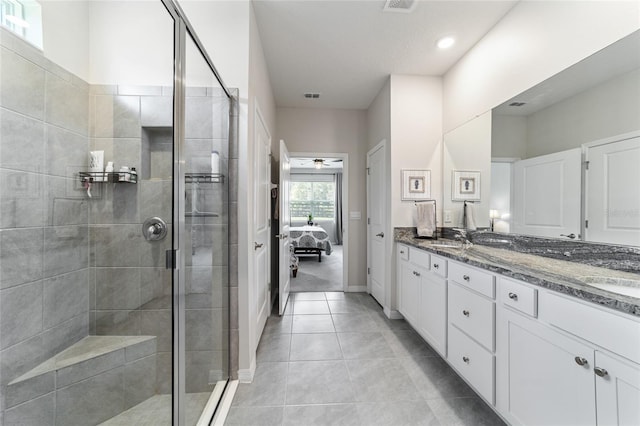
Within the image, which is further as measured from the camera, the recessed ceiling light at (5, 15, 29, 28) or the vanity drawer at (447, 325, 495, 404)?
the vanity drawer at (447, 325, 495, 404)

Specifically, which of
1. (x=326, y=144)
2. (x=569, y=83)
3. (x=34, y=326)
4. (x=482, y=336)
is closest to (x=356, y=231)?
(x=326, y=144)

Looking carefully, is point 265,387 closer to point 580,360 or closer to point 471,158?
point 580,360

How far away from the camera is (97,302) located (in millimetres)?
1306

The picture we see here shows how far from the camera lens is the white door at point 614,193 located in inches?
49.2

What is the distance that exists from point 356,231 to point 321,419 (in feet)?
8.68

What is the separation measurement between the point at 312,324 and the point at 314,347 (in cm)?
46

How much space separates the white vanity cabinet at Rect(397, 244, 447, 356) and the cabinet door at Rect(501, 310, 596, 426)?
63 centimetres

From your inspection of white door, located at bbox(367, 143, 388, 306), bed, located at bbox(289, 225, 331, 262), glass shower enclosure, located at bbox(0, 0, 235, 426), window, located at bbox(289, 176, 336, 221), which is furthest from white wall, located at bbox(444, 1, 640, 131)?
window, located at bbox(289, 176, 336, 221)

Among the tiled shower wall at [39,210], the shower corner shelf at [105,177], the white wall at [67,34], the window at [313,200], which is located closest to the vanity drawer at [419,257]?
the shower corner shelf at [105,177]

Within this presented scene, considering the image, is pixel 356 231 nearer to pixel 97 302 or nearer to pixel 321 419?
pixel 321 419

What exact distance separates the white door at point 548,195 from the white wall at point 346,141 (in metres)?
2.15

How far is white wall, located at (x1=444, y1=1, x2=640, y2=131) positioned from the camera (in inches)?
55.6

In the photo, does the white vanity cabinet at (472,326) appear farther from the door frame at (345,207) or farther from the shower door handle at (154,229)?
the door frame at (345,207)

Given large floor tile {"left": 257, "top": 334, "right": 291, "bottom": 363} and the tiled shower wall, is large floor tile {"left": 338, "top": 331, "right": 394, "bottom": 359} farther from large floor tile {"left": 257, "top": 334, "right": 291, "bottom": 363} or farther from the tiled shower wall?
the tiled shower wall
